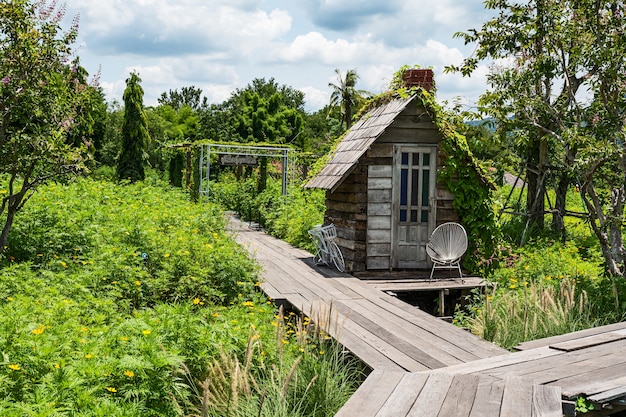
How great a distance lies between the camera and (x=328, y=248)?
10.9 metres

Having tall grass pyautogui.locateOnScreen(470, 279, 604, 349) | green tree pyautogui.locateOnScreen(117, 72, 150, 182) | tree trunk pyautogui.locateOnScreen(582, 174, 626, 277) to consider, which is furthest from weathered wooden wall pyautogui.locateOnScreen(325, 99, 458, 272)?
green tree pyautogui.locateOnScreen(117, 72, 150, 182)

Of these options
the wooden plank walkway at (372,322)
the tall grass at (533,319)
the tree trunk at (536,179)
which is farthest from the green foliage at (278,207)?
the tall grass at (533,319)

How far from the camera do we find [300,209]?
51.9 ft

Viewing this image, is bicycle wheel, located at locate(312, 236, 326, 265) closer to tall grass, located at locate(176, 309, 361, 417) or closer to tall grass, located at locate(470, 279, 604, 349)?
tall grass, located at locate(470, 279, 604, 349)

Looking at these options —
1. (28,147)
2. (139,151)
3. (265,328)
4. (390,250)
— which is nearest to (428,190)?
(390,250)

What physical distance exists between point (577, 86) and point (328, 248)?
16.4ft

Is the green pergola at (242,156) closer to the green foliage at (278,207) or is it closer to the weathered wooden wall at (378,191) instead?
the green foliage at (278,207)

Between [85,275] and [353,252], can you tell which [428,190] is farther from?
[85,275]

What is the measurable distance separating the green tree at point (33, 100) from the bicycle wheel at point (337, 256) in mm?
4422

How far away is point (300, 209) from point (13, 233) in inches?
326

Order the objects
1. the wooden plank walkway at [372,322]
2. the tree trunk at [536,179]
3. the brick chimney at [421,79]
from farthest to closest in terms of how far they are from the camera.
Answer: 1. the tree trunk at [536,179]
2. the brick chimney at [421,79]
3. the wooden plank walkway at [372,322]

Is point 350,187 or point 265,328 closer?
point 265,328

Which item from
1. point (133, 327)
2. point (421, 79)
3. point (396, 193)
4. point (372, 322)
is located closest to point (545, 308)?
point (372, 322)

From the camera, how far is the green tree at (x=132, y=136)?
27.5 metres
